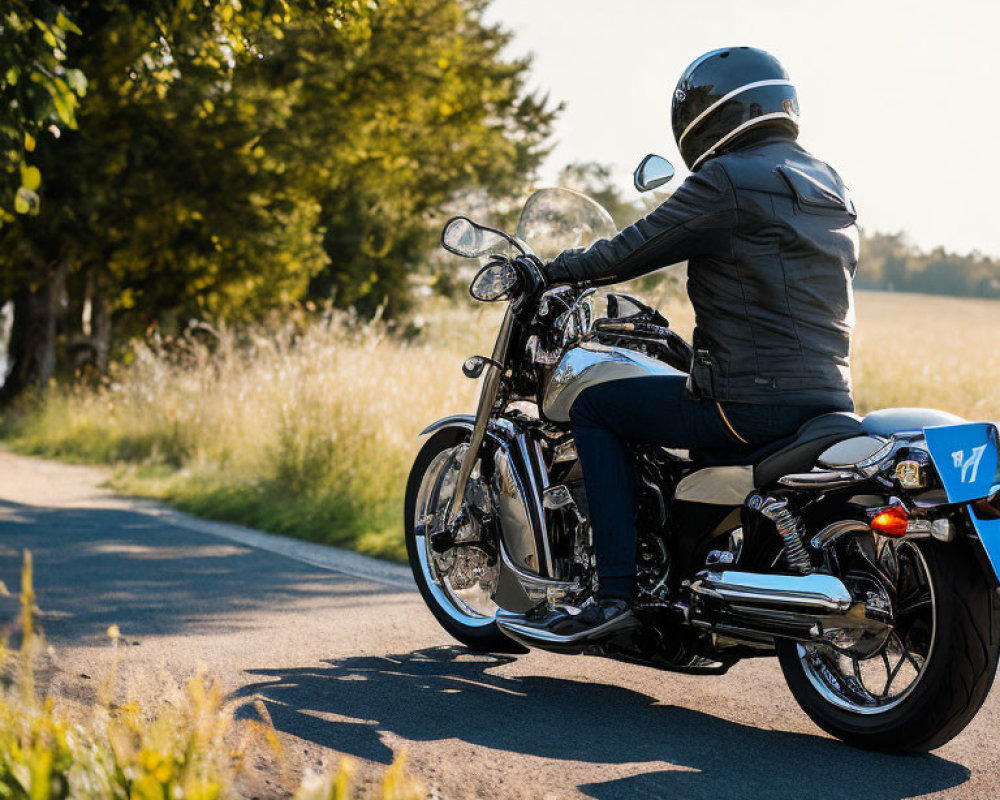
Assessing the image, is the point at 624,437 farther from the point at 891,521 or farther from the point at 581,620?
the point at 891,521

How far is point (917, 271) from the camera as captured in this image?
4656cm

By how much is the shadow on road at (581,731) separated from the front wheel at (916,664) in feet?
0.35

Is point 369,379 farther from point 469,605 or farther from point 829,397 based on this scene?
point 829,397

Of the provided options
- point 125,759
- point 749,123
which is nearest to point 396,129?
point 749,123

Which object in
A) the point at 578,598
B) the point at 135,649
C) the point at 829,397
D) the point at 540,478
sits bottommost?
the point at 135,649

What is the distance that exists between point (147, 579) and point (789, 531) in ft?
13.5

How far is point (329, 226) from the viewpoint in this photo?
86.4ft

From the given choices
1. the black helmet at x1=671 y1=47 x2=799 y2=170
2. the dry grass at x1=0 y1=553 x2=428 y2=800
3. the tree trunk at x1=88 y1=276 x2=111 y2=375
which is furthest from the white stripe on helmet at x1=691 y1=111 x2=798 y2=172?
the tree trunk at x1=88 y1=276 x2=111 y2=375

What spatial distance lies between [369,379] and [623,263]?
659 centimetres

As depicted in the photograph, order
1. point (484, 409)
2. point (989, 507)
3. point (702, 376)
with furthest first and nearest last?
1. point (484, 409)
2. point (702, 376)
3. point (989, 507)

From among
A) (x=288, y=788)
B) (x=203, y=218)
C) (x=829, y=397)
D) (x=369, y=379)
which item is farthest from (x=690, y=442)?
(x=203, y=218)

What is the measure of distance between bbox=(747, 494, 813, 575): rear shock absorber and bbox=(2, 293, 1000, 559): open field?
1708mm

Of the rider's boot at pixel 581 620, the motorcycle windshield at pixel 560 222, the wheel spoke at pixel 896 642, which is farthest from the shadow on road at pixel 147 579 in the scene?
the wheel spoke at pixel 896 642

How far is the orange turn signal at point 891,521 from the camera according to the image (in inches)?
134
